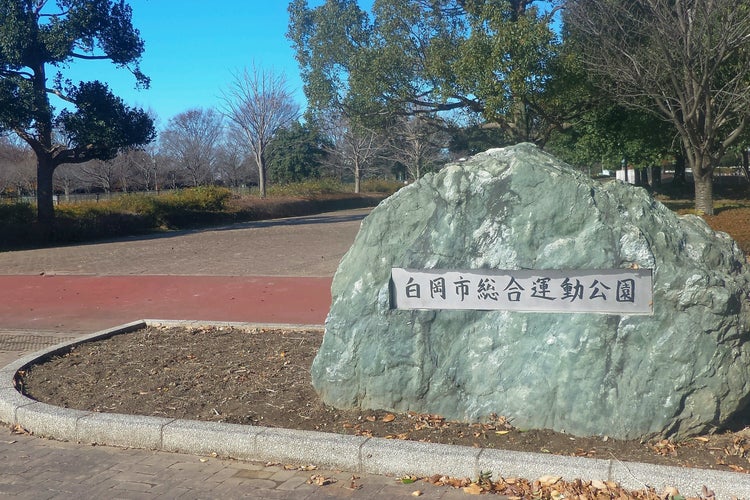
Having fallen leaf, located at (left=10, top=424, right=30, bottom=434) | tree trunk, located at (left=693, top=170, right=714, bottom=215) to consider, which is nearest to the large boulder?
fallen leaf, located at (left=10, top=424, right=30, bottom=434)

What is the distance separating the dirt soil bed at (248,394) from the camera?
4602 mm

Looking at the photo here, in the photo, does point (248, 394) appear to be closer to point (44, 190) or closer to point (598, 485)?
point (598, 485)

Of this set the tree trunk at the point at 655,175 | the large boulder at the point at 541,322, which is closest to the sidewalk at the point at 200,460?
the large boulder at the point at 541,322

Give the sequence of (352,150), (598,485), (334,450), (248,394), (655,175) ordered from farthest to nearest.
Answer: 1. (352,150)
2. (655,175)
3. (248,394)
4. (334,450)
5. (598,485)

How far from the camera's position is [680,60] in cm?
1842

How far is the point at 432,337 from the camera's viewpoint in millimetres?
5164

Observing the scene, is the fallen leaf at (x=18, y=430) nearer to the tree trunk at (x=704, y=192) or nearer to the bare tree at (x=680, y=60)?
the bare tree at (x=680, y=60)

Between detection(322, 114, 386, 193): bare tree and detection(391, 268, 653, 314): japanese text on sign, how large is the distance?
4059 centimetres

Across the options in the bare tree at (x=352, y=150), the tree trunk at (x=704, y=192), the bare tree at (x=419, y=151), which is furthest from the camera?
the bare tree at (x=352, y=150)

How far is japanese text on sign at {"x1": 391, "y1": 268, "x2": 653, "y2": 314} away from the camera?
4672mm

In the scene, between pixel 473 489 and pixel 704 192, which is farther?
pixel 704 192

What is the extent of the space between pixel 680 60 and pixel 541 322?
16.0m

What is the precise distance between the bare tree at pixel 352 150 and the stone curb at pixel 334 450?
4054cm

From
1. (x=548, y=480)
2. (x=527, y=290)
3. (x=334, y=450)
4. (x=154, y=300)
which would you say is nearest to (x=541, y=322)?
(x=527, y=290)
